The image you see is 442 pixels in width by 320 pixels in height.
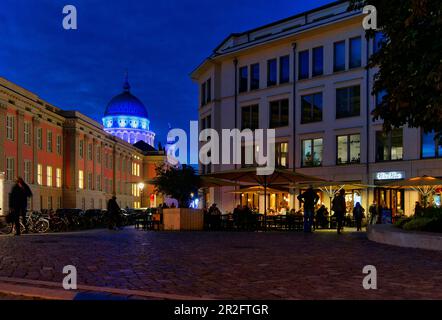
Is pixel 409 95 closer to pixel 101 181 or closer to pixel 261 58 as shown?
pixel 261 58

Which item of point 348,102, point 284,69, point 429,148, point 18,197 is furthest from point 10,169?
point 429,148

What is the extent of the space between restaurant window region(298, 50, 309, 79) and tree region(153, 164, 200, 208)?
16069 millimetres

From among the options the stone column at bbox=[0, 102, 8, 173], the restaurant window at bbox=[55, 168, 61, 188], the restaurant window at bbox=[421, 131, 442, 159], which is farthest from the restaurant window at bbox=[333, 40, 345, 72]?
the restaurant window at bbox=[55, 168, 61, 188]

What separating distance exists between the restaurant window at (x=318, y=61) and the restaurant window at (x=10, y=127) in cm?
2677

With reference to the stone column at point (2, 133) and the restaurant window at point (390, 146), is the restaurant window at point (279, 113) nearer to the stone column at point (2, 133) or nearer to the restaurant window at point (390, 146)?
the restaurant window at point (390, 146)

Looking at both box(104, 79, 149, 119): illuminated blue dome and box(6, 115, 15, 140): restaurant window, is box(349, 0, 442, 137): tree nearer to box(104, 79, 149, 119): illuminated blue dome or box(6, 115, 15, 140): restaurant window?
box(6, 115, 15, 140): restaurant window

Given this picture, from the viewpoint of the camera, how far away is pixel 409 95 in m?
14.7

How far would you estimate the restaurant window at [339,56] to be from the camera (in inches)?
1566

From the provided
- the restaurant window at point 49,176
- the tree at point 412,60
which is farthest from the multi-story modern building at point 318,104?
the restaurant window at point 49,176

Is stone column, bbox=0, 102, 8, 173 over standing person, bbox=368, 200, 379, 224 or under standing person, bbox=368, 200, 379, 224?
over

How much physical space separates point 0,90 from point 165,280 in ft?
144

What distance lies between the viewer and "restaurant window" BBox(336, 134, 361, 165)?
128ft
